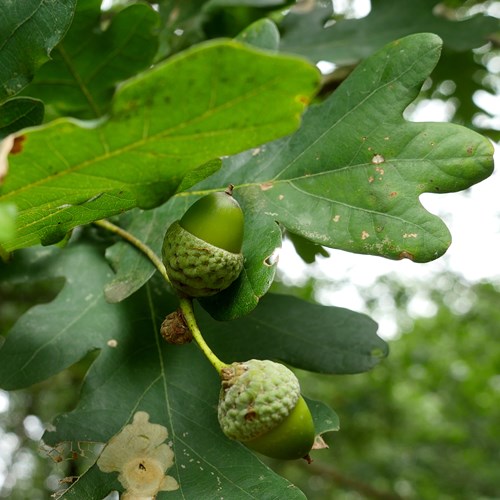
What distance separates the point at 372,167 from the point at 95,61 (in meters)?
0.87

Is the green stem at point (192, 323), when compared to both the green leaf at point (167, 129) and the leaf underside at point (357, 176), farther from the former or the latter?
the green leaf at point (167, 129)

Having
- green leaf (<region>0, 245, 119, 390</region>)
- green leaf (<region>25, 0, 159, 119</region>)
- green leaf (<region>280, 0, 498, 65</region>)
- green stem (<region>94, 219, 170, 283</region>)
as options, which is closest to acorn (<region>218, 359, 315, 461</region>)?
green stem (<region>94, 219, 170, 283</region>)

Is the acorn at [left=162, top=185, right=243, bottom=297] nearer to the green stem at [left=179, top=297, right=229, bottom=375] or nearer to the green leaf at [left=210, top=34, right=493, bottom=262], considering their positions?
the green stem at [left=179, top=297, right=229, bottom=375]

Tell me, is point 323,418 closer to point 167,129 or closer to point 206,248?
point 206,248

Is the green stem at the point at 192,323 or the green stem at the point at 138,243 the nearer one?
the green stem at the point at 192,323

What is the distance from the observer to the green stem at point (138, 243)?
124cm

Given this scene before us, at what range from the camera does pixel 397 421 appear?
6082 millimetres

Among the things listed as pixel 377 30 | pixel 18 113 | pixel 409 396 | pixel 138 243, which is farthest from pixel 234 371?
pixel 409 396

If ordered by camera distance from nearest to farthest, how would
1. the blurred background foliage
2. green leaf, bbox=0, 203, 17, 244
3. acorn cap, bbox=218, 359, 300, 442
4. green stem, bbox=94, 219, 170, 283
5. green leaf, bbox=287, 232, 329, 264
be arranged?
1. green leaf, bbox=0, 203, 17, 244
2. acorn cap, bbox=218, 359, 300, 442
3. green stem, bbox=94, 219, 170, 283
4. green leaf, bbox=287, 232, 329, 264
5. the blurred background foliage

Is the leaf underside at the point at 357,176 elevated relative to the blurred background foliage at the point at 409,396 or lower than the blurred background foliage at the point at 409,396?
elevated

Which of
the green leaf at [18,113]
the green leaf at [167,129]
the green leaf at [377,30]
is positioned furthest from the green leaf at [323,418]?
the green leaf at [377,30]

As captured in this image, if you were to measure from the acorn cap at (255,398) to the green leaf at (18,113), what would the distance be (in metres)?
0.58

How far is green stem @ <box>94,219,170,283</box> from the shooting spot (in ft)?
4.06

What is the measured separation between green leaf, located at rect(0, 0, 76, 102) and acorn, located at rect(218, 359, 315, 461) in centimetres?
64
